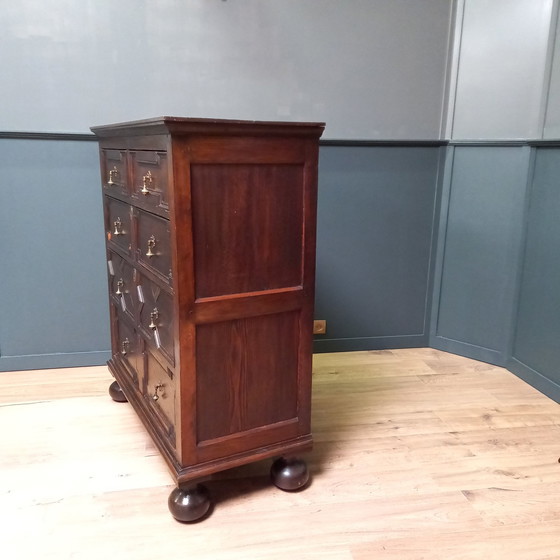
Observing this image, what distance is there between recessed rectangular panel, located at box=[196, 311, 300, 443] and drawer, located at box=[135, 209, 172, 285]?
208 mm


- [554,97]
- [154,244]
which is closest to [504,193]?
[554,97]

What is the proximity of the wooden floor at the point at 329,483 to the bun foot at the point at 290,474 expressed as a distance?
33 mm

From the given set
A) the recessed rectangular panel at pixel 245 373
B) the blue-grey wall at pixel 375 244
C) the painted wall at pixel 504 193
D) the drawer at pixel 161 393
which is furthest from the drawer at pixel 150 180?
the painted wall at pixel 504 193

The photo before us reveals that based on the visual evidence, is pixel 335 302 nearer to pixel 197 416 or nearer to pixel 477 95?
pixel 477 95

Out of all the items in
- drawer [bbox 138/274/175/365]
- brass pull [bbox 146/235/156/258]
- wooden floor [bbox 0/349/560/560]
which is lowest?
wooden floor [bbox 0/349/560/560]

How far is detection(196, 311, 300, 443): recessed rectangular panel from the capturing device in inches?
62.1

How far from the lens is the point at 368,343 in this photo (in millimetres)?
2926

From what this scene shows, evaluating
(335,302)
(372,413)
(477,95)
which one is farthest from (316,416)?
(477,95)

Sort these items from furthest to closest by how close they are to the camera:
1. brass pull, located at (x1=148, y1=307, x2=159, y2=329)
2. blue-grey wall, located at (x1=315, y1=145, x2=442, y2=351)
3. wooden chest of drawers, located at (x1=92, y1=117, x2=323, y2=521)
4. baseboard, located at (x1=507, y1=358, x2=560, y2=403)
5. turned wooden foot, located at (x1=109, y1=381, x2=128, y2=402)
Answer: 1. blue-grey wall, located at (x1=315, y1=145, x2=442, y2=351)
2. baseboard, located at (x1=507, y1=358, x2=560, y2=403)
3. turned wooden foot, located at (x1=109, y1=381, x2=128, y2=402)
4. brass pull, located at (x1=148, y1=307, x2=159, y2=329)
5. wooden chest of drawers, located at (x1=92, y1=117, x2=323, y2=521)

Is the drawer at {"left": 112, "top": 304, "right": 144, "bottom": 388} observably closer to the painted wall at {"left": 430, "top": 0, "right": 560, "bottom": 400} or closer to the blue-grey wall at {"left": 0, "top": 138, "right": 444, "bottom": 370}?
the blue-grey wall at {"left": 0, "top": 138, "right": 444, "bottom": 370}

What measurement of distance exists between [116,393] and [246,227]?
1.14 m

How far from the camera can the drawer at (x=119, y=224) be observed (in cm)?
191

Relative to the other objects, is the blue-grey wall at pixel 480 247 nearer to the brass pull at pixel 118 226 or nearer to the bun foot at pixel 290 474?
the bun foot at pixel 290 474

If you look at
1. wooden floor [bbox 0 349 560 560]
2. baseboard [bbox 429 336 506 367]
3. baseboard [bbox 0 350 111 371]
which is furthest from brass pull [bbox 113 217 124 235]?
baseboard [bbox 429 336 506 367]
